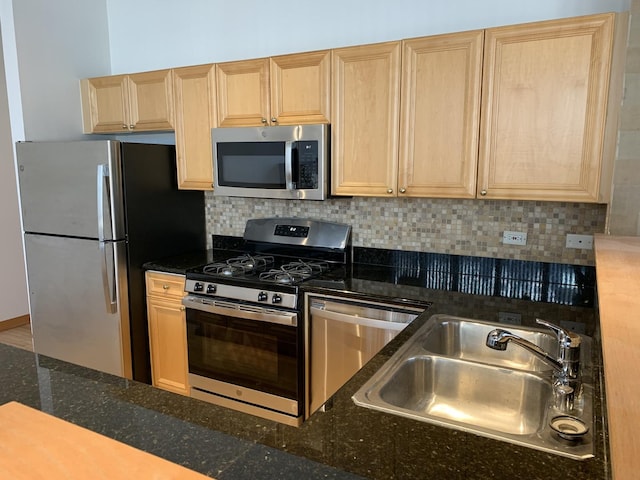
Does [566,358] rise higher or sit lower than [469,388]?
higher

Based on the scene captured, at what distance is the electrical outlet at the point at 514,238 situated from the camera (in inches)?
99.0

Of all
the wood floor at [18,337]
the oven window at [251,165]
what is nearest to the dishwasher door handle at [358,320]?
the oven window at [251,165]

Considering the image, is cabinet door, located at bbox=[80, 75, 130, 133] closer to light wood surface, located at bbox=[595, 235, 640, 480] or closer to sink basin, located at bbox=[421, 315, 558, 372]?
sink basin, located at bbox=[421, 315, 558, 372]

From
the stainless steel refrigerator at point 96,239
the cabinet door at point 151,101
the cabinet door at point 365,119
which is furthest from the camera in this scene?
the cabinet door at point 151,101

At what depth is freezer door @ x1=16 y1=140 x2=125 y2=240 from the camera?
2766mm

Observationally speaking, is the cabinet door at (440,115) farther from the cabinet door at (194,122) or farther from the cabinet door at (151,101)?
the cabinet door at (151,101)

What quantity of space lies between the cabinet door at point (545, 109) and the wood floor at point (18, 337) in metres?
4.09

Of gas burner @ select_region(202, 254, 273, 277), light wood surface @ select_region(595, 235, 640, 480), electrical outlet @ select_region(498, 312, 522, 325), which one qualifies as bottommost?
electrical outlet @ select_region(498, 312, 522, 325)

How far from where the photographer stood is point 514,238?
2533mm

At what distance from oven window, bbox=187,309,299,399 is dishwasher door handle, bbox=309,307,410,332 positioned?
18 cm

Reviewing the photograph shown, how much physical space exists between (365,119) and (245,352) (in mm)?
1390

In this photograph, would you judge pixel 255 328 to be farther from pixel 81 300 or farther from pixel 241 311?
pixel 81 300

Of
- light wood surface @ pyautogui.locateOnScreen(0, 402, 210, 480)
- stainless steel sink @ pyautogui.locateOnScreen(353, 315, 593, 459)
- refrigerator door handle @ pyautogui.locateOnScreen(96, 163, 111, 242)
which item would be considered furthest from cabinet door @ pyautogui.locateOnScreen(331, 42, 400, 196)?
light wood surface @ pyautogui.locateOnScreen(0, 402, 210, 480)

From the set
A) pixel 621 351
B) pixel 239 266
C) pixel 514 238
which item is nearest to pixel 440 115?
pixel 514 238
